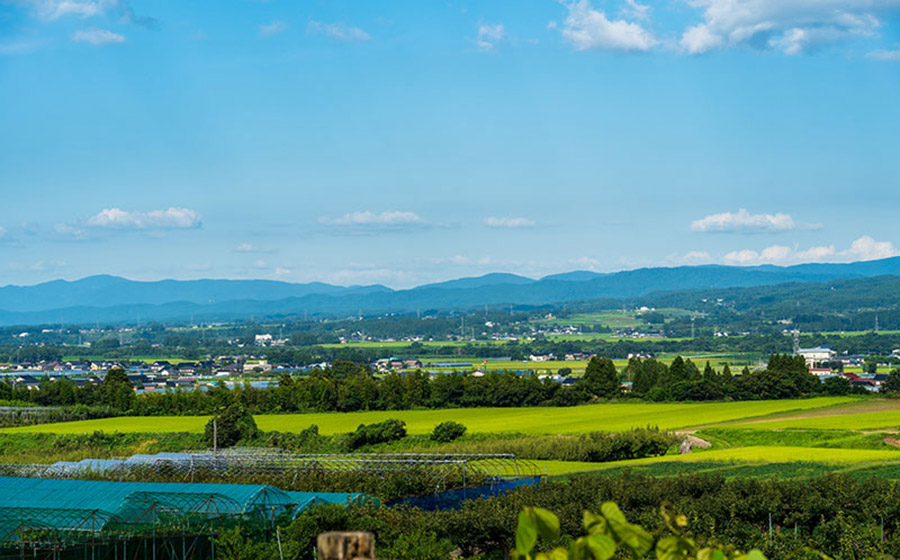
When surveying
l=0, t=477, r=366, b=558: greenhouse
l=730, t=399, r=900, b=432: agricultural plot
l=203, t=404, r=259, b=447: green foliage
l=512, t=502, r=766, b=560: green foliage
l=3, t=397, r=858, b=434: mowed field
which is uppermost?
l=512, t=502, r=766, b=560: green foliage

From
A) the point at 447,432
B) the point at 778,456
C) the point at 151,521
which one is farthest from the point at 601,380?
the point at 151,521

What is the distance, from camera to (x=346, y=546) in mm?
3203

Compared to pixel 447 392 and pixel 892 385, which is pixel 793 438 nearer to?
pixel 892 385

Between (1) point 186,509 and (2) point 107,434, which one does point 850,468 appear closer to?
(1) point 186,509

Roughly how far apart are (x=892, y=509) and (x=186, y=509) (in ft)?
50.4

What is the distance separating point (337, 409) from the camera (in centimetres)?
6675

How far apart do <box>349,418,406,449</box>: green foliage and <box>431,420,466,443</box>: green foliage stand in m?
1.88

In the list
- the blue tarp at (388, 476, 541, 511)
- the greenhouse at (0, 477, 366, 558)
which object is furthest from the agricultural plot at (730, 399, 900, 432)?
the greenhouse at (0, 477, 366, 558)

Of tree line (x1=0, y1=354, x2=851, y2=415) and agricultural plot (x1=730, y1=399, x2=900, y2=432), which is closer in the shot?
agricultural plot (x1=730, y1=399, x2=900, y2=432)

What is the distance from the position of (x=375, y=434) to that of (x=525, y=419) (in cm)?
1168

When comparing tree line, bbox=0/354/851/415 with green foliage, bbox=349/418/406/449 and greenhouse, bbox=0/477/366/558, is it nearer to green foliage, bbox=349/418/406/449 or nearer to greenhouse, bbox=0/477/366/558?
green foliage, bbox=349/418/406/449

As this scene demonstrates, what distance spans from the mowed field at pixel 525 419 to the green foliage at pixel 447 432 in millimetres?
Answer: 2046

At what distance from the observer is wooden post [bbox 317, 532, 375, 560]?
3186mm

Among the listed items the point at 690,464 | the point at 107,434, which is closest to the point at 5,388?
the point at 107,434
